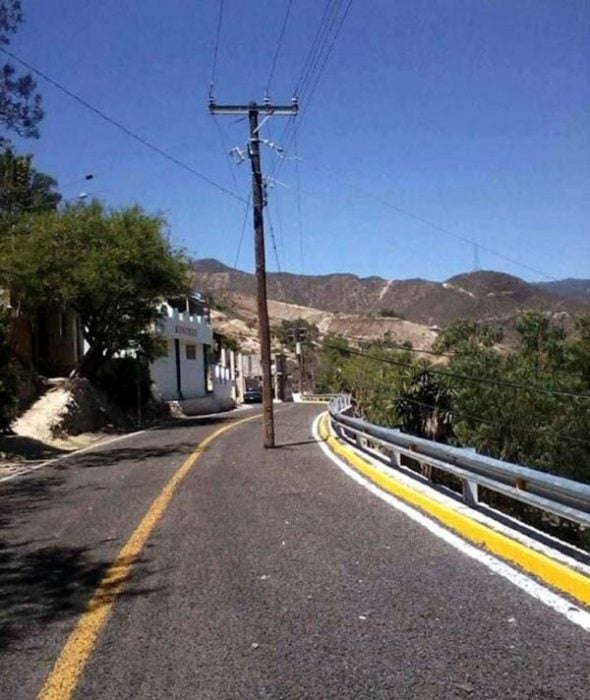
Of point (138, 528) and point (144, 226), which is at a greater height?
point (144, 226)

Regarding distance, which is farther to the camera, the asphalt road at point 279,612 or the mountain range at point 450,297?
the mountain range at point 450,297

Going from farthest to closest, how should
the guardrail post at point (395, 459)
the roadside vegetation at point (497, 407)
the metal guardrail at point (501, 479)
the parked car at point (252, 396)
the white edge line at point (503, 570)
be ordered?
the parked car at point (252, 396) < the roadside vegetation at point (497, 407) < the guardrail post at point (395, 459) < the metal guardrail at point (501, 479) < the white edge line at point (503, 570)

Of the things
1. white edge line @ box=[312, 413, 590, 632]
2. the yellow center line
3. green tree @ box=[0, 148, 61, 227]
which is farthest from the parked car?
the yellow center line

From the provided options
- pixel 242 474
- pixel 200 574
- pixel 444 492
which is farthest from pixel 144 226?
pixel 200 574

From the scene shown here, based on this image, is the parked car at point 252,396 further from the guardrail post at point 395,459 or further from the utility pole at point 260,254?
the guardrail post at point 395,459

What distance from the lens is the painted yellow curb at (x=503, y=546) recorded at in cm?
528

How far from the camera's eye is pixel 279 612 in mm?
5094

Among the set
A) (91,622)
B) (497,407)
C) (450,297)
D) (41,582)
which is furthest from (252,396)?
(450,297)

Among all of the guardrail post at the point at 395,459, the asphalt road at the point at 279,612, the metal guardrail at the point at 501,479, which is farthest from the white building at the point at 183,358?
the asphalt road at the point at 279,612

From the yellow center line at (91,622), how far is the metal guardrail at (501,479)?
336cm

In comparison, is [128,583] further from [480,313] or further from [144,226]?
[480,313]

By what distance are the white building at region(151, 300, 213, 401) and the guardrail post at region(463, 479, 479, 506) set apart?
118ft

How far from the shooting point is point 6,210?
22.9 meters

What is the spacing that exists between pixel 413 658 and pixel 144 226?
92.4 feet
